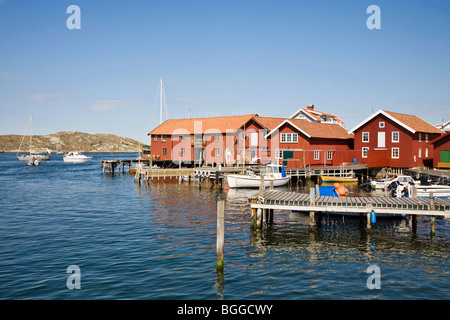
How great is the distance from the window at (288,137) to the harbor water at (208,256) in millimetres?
27236

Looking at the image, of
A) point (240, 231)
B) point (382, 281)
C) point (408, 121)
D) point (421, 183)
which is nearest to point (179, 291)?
point (382, 281)

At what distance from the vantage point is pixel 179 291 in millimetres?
14578

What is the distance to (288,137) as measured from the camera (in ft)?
189

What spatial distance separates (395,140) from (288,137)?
14544mm

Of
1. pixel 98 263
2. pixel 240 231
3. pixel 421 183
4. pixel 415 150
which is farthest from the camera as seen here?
pixel 415 150

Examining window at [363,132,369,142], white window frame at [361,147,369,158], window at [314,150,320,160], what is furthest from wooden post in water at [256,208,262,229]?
white window frame at [361,147,369,158]

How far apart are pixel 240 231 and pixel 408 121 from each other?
3917 cm

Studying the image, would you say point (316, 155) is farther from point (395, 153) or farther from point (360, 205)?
point (360, 205)

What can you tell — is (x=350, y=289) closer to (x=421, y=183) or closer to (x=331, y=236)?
(x=331, y=236)

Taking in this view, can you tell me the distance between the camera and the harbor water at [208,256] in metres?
14.7

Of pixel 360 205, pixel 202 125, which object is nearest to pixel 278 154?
pixel 202 125

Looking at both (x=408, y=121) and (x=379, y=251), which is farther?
(x=408, y=121)

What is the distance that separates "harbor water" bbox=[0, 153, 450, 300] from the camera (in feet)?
48.3
